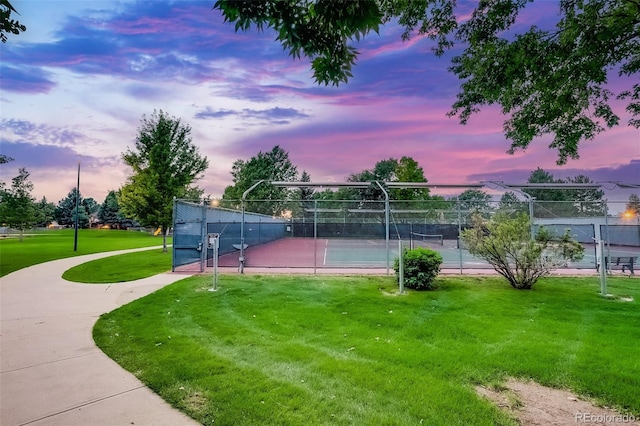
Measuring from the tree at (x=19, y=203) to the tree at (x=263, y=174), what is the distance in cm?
2110

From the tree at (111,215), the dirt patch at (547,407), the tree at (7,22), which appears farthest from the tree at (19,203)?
the tree at (111,215)

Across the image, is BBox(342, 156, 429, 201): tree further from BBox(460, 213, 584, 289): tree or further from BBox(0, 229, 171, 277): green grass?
BBox(0, 229, 171, 277): green grass

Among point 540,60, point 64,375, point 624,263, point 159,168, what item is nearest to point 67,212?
point 159,168

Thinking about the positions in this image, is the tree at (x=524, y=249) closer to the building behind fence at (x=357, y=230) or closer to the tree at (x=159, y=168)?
the building behind fence at (x=357, y=230)

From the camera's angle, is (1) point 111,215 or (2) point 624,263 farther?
(1) point 111,215

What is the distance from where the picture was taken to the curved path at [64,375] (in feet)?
9.36

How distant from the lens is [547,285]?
9.41m

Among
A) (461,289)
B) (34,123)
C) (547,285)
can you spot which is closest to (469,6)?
(461,289)

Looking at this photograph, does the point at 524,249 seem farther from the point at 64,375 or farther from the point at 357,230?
the point at 357,230

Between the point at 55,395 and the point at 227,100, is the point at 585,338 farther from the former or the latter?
the point at 227,100

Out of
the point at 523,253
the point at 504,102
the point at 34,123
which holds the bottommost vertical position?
the point at 523,253

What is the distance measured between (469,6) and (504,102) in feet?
6.91

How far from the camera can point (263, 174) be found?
2072 inches

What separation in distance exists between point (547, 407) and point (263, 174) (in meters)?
51.5
